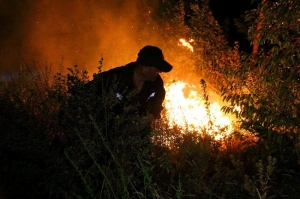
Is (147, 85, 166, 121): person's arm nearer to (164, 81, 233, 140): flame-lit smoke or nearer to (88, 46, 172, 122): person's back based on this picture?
(88, 46, 172, 122): person's back

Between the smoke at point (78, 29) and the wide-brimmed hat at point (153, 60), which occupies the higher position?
the smoke at point (78, 29)

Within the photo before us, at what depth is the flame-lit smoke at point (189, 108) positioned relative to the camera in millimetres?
5746

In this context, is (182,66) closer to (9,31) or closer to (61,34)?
(61,34)

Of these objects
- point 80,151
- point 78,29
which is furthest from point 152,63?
point 78,29

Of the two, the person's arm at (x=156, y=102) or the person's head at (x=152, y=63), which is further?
the person's arm at (x=156, y=102)

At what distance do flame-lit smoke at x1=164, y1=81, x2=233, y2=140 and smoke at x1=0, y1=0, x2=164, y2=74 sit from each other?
2.06 metres

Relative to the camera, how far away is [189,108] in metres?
6.52

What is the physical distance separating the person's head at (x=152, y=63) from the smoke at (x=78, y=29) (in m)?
5.10

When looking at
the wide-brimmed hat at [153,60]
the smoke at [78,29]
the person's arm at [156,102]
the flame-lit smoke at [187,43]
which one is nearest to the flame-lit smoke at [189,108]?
the flame-lit smoke at [187,43]

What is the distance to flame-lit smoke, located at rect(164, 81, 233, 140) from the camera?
575 centimetres

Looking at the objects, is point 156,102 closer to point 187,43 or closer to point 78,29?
point 187,43

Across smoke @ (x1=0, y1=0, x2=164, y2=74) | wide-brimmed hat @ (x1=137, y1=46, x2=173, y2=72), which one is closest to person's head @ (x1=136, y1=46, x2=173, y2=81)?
wide-brimmed hat @ (x1=137, y1=46, x2=173, y2=72)

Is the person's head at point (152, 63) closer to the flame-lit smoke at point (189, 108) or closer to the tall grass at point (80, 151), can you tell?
the tall grass at point (80, 151)

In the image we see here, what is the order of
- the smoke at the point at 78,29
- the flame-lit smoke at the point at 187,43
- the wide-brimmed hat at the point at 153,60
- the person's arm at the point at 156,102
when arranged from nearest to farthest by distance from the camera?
the wide-brimmed hat at the point at 153,60, the person's arm at the point at 156,102, the flame-lit smoke at the point at 187,43, the smoke at the point at 78,29
